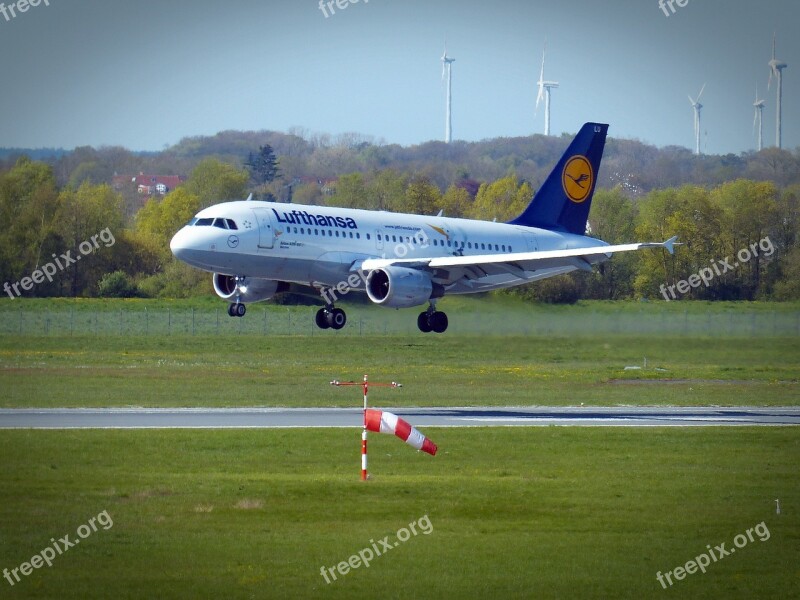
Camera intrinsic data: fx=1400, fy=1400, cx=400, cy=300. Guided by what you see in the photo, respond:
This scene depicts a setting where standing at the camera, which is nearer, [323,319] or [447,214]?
[323,319]

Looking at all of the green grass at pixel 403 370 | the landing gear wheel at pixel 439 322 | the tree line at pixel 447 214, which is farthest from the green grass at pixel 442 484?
the tree line at pixel 447 214

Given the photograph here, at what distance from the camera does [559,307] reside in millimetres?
53281

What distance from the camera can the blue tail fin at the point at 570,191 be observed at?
57312mm

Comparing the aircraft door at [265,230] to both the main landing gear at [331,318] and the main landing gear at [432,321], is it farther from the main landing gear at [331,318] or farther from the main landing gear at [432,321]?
the main landing gear at [432,321]

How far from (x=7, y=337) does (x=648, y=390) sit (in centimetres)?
3449

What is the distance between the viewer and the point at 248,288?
49156 millimetres

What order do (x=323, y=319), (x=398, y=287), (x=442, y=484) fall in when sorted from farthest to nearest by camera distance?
(x=323, y=319) → (x=398, y=287) → (x=442, y=484)

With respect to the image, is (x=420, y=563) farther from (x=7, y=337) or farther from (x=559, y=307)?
(x=7, y=337)

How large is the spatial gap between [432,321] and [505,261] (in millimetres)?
3609

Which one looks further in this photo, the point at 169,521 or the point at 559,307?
the point at 559,307

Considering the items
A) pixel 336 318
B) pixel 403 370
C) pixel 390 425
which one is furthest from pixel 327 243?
pixel 390 425

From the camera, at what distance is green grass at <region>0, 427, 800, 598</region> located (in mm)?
19797

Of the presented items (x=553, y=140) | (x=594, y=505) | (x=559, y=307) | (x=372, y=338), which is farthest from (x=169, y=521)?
(x=553, y=140)

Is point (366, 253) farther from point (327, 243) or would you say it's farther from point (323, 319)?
point (323, 319)
